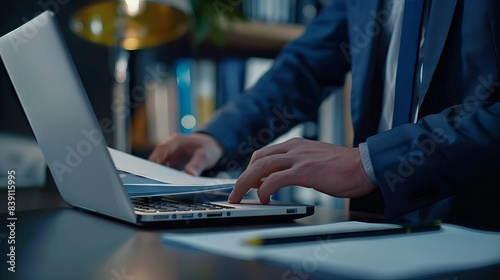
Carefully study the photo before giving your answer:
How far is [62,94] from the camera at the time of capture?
0.55 metres

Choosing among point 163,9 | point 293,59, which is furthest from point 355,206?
point 163,9

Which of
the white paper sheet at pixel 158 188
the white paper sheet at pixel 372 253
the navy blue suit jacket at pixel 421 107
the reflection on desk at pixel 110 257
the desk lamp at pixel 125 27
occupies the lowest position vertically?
the reflection on desk at pixel 110 257

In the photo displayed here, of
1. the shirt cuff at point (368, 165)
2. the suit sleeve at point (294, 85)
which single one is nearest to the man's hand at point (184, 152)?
the suit sleeve at point (294, 85)

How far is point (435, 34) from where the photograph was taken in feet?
2.80

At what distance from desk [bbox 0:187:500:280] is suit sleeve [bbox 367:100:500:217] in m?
0.21

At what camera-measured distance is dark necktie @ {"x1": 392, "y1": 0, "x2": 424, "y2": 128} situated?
0.89 metres

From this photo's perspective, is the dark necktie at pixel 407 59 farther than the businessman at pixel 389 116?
Yes

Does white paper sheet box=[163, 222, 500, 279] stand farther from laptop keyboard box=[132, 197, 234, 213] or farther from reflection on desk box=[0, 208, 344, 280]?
laptop keyboard box=[132, 197, 234, 213]

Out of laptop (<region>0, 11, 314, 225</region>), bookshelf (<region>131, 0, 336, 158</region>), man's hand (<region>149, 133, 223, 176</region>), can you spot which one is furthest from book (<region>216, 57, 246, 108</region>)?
laptop (<region>0, 11, 314, 225</region>)

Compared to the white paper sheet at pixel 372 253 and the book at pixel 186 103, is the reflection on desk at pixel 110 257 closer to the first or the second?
the white paper sheet at pixel 372 253

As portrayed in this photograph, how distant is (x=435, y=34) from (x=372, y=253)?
0.57 metres

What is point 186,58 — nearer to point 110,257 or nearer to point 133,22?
point 133,22

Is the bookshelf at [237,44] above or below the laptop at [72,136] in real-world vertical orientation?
above

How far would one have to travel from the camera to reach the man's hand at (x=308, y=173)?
2.11 feet
